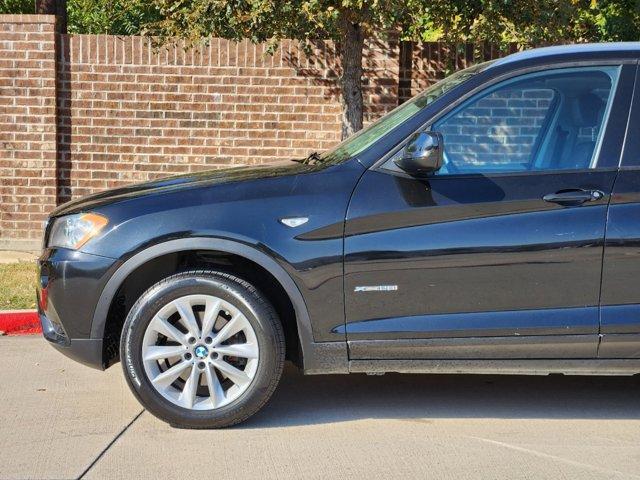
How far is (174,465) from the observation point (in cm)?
479

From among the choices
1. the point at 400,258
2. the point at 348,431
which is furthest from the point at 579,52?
the point at 348,431

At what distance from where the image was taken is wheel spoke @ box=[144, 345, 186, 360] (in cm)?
523

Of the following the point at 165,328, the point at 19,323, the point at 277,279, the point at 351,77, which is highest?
the point at 351,77

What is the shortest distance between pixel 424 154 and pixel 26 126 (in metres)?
6.82

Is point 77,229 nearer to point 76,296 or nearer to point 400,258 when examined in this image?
point 76,296

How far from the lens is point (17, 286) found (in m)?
8.66

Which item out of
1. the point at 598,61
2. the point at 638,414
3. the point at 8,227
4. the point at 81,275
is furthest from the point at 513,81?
the point at 8,227

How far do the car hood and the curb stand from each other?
7.24 feet

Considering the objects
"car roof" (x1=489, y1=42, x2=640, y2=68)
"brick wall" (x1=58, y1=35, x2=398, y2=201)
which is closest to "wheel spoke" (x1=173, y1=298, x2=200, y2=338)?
"car roof" (x1=489, y1=42, x2=640, y2=68)

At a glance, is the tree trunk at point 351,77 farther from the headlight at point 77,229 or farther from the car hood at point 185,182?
the headlight at point 77,229

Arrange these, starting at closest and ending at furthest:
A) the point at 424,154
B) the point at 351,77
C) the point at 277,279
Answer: the point at 424,154 < the point at 277,279 < the point at 351,77

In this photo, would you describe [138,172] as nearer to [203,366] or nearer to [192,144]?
[192,144]

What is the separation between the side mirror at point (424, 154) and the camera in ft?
16.5

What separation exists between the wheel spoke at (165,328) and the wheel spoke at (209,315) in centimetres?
13
